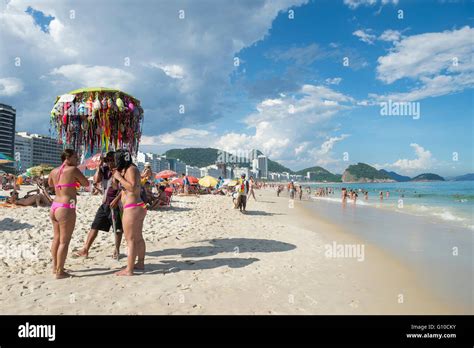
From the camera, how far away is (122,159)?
4.34 m

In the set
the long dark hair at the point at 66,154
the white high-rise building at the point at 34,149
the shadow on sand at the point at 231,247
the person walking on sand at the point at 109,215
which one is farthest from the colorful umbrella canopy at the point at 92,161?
the white high-rise building at the point at 34,149

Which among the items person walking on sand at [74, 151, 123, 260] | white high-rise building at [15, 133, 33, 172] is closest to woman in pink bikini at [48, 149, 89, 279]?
person walking on sand at [74, 151, 123, 260]

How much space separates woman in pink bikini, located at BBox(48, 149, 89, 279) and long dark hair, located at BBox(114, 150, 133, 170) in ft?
2.09

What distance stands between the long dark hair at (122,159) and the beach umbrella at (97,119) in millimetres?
1909

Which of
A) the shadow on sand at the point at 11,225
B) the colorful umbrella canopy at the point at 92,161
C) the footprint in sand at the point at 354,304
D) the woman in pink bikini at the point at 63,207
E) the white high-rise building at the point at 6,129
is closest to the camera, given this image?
the footprint in sand at the point at 354,304

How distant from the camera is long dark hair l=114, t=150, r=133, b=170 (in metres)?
4.31

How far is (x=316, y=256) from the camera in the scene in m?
6.16

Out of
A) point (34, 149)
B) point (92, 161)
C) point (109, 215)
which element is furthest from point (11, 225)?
point (34, 149)

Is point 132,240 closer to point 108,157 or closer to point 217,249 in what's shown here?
point 108,157

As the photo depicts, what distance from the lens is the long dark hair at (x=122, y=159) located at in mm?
4309

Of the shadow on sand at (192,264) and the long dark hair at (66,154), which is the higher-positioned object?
the long dark hair at (66,154)

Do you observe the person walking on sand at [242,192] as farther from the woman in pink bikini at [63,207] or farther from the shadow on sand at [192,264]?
the woman in pink bikini at [63,207]

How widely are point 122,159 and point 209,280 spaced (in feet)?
7.82
